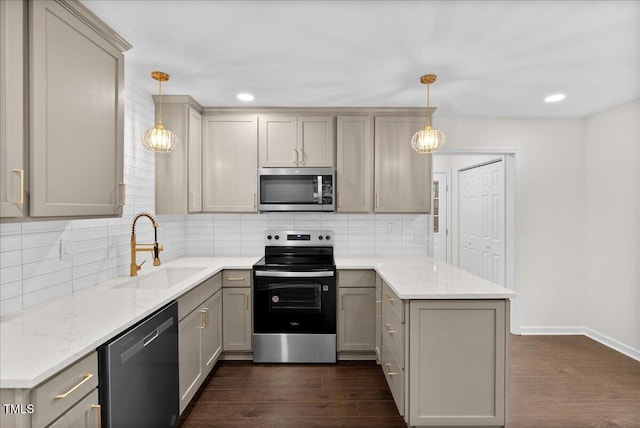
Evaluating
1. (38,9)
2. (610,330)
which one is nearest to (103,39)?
(38,9)

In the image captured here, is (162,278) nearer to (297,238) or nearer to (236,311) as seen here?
(236,311)

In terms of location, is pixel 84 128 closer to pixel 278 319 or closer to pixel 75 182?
pixel 75 182

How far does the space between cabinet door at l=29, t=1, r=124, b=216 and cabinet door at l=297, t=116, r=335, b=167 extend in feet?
5.74

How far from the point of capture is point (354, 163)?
3.35 meters

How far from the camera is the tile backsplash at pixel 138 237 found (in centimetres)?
168

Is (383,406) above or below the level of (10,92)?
below

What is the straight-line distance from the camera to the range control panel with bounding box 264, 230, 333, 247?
3.60 m

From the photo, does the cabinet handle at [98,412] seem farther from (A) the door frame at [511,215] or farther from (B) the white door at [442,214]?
(B) the white door at [442,214]

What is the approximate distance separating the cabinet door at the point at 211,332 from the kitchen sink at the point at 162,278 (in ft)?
0.89

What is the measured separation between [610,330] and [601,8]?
3.17 meters

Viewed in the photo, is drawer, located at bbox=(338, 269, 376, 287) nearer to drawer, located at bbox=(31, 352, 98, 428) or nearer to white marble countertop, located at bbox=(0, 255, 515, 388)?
white marble countertop, located at bbox=(0, 255, 515, 388)

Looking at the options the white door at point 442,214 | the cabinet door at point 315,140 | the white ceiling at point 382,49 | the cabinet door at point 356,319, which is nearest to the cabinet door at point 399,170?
the white ceiling at point 382,49

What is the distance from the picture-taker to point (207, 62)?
91.4 inches

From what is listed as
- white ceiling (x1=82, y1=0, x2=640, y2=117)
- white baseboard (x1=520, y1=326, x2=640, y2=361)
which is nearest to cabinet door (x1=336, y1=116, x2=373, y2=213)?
white ceiling (x1=82, y1=0, x2=640, y2=117)
